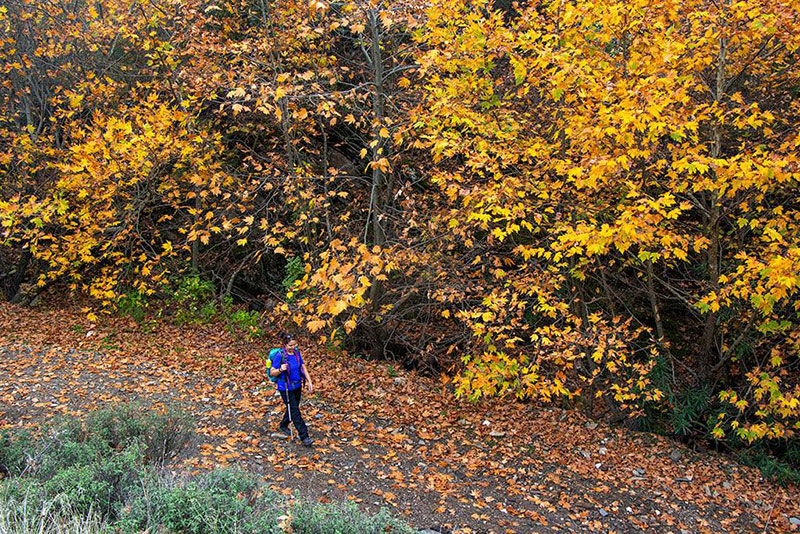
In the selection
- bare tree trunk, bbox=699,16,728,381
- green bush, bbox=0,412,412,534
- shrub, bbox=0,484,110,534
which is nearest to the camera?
shrub, bbox=0,484,110,534

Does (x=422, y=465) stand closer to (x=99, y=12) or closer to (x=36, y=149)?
(x=36, y=149)

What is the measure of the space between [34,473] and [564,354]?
19.2 feet

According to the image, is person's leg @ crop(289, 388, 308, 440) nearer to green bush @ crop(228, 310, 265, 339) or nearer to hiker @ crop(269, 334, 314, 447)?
hiker @ crop(269, 334, 314, 447)

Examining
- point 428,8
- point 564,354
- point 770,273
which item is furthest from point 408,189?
point 770,273

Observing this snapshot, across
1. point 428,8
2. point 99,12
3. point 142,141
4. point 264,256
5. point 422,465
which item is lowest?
point 422,465

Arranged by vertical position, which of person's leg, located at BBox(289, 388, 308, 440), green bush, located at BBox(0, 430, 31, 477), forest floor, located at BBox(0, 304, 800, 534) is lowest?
forest floor, located at BBox(0, 304, 800, 534)

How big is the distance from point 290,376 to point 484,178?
4.22 meters

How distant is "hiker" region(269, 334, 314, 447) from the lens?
638 centimetres

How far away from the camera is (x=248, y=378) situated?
8.84 metres

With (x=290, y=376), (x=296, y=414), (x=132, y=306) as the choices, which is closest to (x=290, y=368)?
(x=290, y=376)

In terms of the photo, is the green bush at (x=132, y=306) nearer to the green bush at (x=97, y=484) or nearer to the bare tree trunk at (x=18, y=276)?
the bare tree trunk at (x=18, y=276)

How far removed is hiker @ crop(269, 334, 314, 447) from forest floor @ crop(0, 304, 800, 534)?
338mm

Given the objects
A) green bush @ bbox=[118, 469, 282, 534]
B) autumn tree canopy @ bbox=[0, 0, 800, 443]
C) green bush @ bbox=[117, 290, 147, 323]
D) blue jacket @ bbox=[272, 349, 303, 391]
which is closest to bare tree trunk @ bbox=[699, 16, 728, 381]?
autumn tree canopy @ bbox=[0, 0, 800, 443]

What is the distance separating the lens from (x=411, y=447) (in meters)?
7.17
